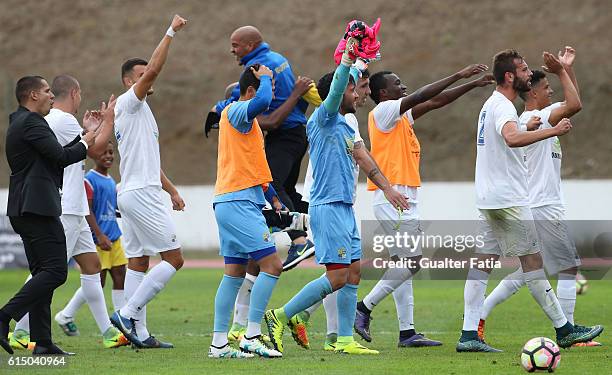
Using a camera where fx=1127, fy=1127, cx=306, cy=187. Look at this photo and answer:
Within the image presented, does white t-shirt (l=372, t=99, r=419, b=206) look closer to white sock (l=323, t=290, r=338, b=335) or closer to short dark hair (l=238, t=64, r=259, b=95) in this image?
white sock (l=323, t=290, r=338, b=335)

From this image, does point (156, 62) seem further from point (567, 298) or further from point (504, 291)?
point (567, 298)

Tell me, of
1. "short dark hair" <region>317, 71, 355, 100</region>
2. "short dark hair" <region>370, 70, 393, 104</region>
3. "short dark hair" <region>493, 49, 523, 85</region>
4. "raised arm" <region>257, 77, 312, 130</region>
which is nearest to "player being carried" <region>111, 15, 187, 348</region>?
"raised arm" <region>257, 77, 312, 130</region>

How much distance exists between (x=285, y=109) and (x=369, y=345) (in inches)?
103

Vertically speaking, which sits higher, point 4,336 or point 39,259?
point 39,259

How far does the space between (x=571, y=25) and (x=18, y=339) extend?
1574 inches

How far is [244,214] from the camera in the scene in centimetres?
1012

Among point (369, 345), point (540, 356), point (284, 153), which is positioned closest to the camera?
point (540, 356)

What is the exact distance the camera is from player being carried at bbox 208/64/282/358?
1011 centimetres

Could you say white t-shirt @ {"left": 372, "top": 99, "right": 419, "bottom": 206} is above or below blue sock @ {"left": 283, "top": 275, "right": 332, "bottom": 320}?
above

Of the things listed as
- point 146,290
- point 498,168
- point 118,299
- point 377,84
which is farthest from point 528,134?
point 118,299

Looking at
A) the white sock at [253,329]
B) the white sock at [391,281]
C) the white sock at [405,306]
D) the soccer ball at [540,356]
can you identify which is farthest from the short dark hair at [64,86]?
the soccer ball at [540,356]

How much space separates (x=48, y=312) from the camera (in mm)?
10781

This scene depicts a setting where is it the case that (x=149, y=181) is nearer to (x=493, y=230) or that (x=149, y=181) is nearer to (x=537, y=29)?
(x=493, y=230)

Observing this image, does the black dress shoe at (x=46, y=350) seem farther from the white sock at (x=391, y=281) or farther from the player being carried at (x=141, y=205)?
the white sock at (x=391, y=281)
